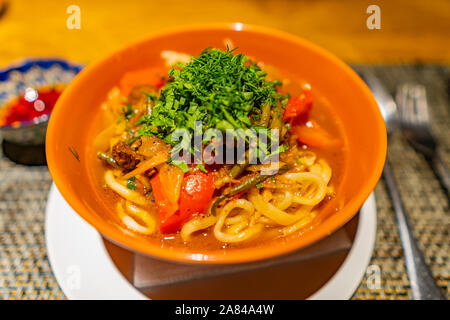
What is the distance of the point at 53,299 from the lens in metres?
2.33

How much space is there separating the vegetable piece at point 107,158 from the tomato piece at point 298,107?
3.96 feet

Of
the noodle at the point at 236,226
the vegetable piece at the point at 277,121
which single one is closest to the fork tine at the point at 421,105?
the vegetable piece at the point at 277,121

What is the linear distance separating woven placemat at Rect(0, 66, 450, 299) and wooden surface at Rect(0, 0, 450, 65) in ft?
4.90

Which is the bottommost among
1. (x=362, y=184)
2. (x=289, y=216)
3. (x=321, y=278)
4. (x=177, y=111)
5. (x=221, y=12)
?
(x=321, y=278)

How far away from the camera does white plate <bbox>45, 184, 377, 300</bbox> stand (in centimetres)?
218

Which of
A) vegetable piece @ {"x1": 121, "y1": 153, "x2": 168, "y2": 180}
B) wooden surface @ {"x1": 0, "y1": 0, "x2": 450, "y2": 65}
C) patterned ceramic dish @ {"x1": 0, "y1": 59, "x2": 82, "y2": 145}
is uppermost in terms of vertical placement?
→ wooden surface @ {"x1": 0, "y1": 0, "x2": 450, "y2": 65}

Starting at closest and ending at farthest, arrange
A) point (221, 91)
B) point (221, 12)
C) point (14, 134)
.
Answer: point (221, 91), point (14, 134), point (221, 12)

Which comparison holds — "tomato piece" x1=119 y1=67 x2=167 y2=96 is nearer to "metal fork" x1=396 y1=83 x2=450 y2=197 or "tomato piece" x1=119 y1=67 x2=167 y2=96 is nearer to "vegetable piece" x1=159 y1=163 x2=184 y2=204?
"vegetable piece" x1=159 y1=163 x2=184 y2=204

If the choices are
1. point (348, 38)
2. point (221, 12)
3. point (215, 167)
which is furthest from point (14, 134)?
point (348, 38)

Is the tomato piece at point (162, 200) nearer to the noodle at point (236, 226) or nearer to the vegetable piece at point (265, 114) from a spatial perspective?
the noodle at point (236, 226)

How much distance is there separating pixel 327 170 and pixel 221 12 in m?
3.35

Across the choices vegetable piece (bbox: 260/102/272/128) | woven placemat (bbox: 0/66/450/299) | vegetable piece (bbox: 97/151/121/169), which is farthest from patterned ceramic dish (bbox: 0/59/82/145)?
vegetable piece (bbox: 260/102/272/128)

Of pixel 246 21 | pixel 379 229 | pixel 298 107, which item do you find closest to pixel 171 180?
pixel 298 107

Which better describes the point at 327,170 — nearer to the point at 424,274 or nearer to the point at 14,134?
the point at 424,274
